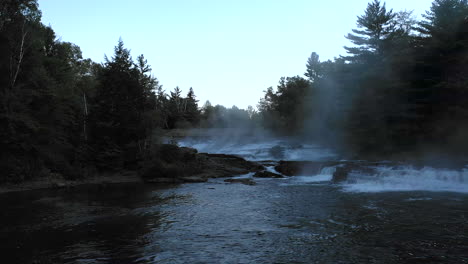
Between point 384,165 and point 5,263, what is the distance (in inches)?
879

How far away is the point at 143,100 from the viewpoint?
31.5 metres

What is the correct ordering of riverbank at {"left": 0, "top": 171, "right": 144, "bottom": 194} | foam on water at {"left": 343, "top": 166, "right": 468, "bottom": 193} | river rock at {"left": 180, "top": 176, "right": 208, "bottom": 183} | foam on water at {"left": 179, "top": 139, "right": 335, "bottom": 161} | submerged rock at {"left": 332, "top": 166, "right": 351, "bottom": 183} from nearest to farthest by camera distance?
foam on water at {"left": 343, "top": 166, "right": 468, "bottom": 193} → riverbank at {"left": 0, "top": 171, "right": 144, "bottom": 194} → submerged rock at {"left": 332, "top": 166, "right": 351, "bottom": 183} → river rock at {"left": 180, "top": 176, "right": 208, "bottom": 183} → foam on water at {"left": 179, "top": 139, "right": 335, "bottom": 161}

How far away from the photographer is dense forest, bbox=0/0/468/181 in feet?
76.6

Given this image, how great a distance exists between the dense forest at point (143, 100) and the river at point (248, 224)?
572 cm

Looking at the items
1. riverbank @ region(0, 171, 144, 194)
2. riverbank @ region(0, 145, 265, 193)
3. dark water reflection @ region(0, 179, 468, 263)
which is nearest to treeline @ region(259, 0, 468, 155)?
riverbank @ region(0, 145, 265, 193)

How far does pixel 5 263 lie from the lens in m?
7.93

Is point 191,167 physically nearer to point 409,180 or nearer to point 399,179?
point 399,179

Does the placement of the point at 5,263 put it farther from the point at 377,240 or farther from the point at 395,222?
the point at 395,222

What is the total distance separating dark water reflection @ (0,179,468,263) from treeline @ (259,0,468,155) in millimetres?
15581

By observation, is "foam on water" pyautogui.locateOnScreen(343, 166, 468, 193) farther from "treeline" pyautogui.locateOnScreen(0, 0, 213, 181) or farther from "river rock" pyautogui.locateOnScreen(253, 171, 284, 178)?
"treeline" pyautogui.locateOnScreen(0, 0, 213, 181)

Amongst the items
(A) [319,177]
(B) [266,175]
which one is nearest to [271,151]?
(B) [266,175]

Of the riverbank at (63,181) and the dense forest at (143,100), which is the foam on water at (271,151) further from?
the riverbank at (63,181)

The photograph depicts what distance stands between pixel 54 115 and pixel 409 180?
26.3 metres

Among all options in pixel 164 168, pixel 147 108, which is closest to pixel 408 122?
pixel 164 168
